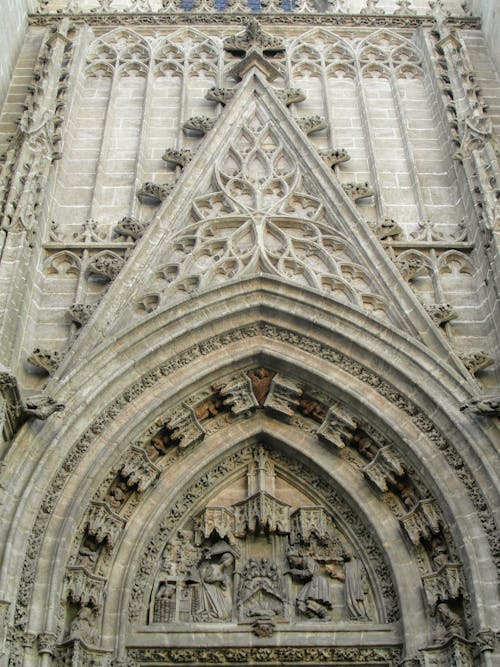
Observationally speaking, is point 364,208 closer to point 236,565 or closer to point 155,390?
point 155,390

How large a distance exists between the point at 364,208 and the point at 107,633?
753 cm

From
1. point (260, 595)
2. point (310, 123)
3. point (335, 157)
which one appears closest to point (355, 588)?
point (260, 595)

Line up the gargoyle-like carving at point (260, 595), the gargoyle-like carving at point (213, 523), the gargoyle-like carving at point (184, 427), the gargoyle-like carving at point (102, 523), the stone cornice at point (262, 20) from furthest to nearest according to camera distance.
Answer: the stone cornice at point (262, 20) < the gargoyle-like carving at point (184, 427) < the gargoyle-like carving at point (213, 523) < the gargoyle-like carving at point (260, 595) < the gargoyle-like carving at point (102, 523)

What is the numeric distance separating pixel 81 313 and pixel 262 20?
8.50 metres

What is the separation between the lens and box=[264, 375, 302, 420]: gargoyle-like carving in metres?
13.2

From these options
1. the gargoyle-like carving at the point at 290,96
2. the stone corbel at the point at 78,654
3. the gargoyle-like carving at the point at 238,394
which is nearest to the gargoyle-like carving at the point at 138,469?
the gargoyle-like carving at the point at 238,394

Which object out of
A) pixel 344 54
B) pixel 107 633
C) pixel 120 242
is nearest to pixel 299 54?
pixel 344 54

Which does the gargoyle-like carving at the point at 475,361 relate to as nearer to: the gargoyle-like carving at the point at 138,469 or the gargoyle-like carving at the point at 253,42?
the gargoyle-like carving at the point at 138,469

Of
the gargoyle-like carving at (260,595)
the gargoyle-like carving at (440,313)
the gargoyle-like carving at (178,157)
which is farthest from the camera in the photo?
the gargoyle-like carving at (178,157)

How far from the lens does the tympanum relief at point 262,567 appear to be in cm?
1192

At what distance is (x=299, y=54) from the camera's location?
1814 cm

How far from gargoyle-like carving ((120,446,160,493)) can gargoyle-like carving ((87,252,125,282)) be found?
Answer: 2685 mm

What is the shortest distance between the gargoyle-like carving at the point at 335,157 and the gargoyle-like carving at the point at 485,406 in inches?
212

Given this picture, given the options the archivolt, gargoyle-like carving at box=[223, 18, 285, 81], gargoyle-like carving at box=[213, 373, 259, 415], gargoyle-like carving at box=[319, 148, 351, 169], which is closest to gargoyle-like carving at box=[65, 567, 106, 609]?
the archivolt
